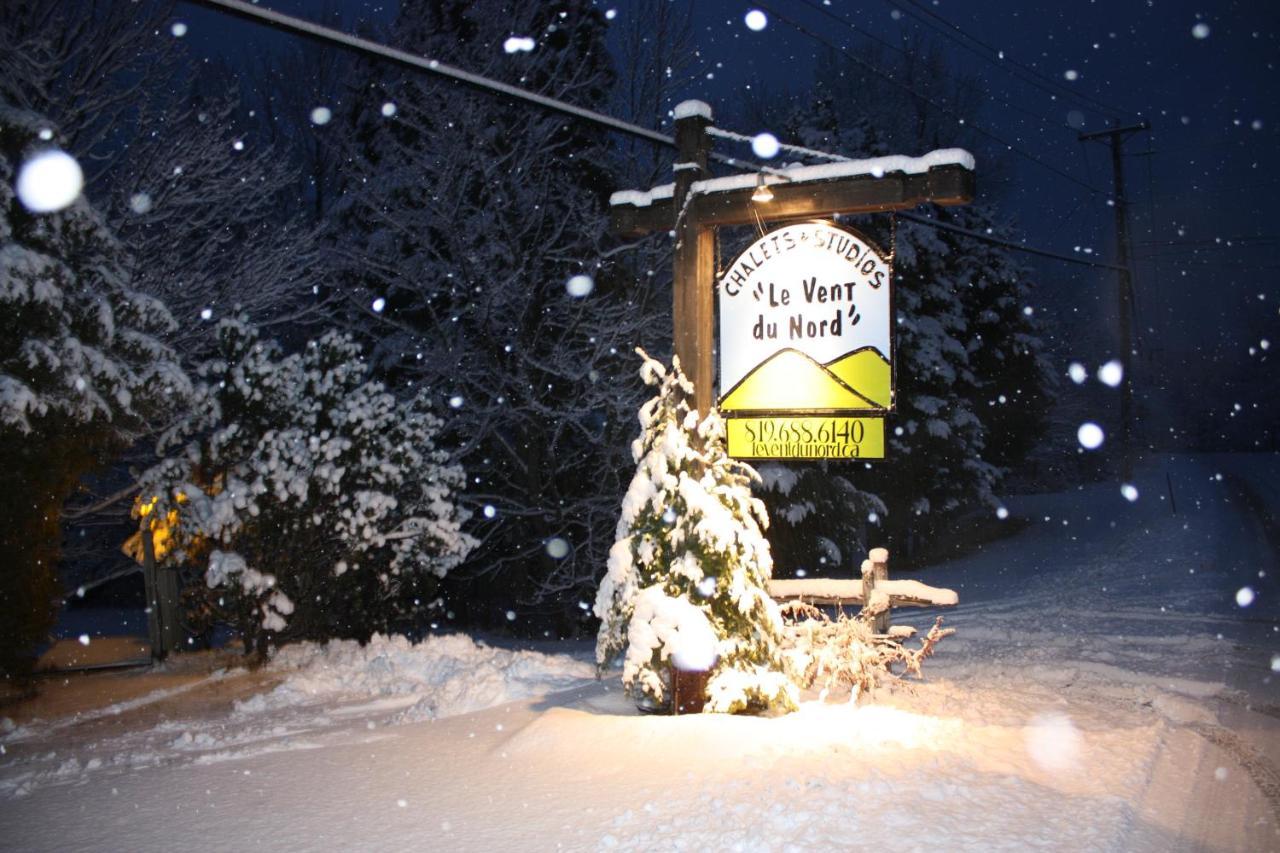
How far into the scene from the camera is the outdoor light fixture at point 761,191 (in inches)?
303

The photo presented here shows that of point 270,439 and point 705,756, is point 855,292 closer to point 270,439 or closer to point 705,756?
point 705,756

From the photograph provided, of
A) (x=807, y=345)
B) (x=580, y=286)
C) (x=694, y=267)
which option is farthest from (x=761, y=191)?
(x=580, y=286)

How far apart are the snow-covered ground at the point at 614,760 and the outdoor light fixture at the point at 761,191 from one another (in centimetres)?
374

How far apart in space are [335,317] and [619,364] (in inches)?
244

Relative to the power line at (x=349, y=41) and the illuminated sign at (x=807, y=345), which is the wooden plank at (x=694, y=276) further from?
the power line at (x=349, y=41)

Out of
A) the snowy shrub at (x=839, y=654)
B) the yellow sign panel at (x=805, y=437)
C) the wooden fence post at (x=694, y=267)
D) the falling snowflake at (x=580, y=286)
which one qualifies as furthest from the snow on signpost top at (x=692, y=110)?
the falling snowflake at (x=580, y=286)

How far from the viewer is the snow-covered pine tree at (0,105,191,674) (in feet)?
30.8

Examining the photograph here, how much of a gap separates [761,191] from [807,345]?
1208 millimetres

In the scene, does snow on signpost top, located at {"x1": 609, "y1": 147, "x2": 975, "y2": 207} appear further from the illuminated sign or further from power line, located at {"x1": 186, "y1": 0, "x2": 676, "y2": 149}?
power line, located at {"x1": 186, "y1": 0, "x2": 676, "y2": 149}

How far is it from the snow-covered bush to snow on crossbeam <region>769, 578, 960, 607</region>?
4.87 m

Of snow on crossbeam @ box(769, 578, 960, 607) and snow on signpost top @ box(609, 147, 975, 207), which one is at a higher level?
snow on signpost top @ box(609, 147, 975, 207)

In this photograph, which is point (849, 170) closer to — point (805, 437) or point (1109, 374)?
point (805, 437)

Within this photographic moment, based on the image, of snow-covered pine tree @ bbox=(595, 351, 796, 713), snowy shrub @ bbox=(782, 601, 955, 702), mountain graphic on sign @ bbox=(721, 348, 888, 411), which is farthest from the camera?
snowy shrub @ bbox=(782, 601, 955, 702)

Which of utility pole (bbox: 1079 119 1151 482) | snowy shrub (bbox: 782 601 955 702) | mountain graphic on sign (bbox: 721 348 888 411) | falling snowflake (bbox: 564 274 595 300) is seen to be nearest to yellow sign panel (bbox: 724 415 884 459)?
mountain graphic on sign (bbox: 721 348 888 411)
